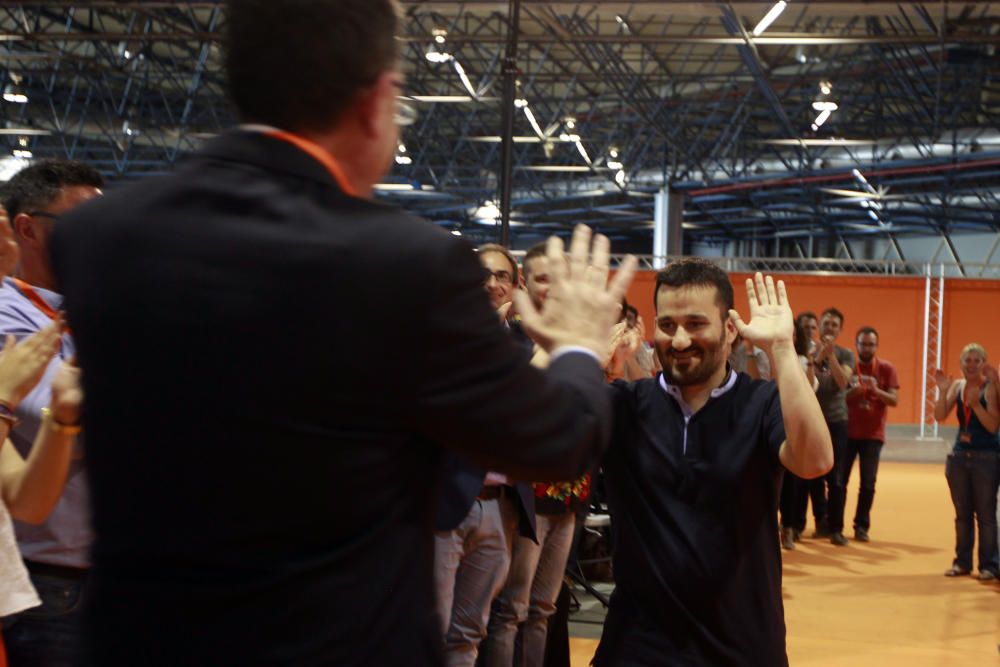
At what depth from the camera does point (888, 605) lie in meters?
6.97

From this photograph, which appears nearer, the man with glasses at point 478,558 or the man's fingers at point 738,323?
the man's fingers at point 738,323

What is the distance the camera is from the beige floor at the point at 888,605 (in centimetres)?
579

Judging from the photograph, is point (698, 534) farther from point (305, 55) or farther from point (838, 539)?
point (838, 539)

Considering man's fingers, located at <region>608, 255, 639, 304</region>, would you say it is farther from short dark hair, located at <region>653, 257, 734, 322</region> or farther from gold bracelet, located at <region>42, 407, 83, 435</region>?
short dark hair, located at <region>653, 257, 734, 322</region>

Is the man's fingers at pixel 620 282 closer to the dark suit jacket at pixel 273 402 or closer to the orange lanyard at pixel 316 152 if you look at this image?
the dark suit jacket at pixel 273 402

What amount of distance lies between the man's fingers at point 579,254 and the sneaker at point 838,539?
8.09 meters

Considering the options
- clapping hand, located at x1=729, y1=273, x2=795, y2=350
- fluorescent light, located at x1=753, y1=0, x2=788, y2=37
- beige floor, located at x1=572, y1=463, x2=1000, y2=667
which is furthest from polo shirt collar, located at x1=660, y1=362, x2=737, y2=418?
fluorescent light, located at x1=753, y1=0, x2=788, y2=37

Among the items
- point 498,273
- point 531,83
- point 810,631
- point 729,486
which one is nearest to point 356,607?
point 729,486

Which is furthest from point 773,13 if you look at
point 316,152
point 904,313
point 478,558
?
point 316,152

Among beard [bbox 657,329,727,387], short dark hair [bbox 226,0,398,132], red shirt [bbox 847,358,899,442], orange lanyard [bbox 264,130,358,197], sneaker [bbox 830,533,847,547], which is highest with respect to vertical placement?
short dark hair [bbox 226,0,398,132]

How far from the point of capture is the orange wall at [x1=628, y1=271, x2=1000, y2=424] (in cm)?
1692

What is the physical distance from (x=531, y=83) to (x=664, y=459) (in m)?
16.1

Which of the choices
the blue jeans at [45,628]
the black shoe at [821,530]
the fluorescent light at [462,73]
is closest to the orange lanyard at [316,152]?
the blue jeans at [45,628]

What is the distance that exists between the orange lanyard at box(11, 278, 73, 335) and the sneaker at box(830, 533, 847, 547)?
768cm
